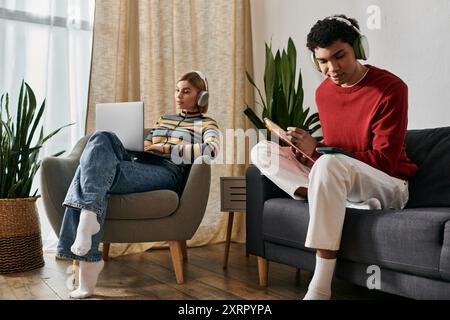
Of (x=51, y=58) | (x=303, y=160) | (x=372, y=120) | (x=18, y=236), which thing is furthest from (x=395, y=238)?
(x=51, y=58)

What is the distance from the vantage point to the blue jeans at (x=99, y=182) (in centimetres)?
184

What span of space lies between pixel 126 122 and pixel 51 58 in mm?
1086

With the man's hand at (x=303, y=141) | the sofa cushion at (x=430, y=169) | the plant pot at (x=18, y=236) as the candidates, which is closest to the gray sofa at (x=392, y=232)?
the sofa cushion at (x=430, y=169)

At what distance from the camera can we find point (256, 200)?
210 centimetres

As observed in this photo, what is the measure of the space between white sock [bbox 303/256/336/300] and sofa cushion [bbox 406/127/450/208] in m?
0.51

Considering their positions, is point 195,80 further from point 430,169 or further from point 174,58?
point 430,169

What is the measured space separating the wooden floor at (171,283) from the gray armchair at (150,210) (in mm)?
170

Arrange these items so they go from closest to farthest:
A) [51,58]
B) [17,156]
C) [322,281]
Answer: [322,281] < [17,156] < [51,58]

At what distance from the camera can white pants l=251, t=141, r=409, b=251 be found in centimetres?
152

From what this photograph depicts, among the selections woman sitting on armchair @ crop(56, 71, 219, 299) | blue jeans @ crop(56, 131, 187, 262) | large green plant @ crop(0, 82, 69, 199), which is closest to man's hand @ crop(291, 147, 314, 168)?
woman sitting on armchair @ crop(56, 71, 219, 299)

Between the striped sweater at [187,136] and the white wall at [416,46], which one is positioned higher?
the white wall at [416,46]

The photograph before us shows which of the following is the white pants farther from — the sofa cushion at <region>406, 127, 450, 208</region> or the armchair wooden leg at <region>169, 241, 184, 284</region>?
the armchair wooden leg at <region>169, 241, 184, 284</region>

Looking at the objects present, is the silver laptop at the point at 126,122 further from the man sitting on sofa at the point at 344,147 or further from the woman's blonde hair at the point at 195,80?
the man sitting on sofa at the point at 344,147
